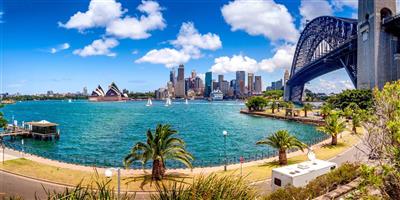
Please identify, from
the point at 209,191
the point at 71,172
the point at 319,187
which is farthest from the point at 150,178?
the point at 209,191

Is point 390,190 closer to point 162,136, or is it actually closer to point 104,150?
point 162,136

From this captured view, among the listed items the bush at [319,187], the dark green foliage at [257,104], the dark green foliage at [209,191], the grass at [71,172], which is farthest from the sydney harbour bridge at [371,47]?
the dark green foliage at [209,191]

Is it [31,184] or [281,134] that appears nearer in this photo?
[31,184]

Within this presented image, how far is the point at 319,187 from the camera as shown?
1508 centimetres

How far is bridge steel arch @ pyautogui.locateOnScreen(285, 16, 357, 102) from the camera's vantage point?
9600 centimetres

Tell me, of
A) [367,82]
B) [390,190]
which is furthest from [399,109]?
[367,82]

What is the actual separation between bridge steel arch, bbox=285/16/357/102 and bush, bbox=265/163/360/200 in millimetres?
81828

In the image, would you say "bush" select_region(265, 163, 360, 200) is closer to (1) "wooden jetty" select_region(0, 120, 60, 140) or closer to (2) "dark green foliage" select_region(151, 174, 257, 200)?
(2) "dark green foliage" select_region(151, 174, 257, 200)

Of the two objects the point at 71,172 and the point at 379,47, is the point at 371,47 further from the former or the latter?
the point at 71,172

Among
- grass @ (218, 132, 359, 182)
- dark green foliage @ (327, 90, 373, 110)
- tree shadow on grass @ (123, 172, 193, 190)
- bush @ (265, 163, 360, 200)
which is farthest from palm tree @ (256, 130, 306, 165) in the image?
dark green foliage @ (327, 90, 373, 110)

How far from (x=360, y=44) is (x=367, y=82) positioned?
10769mm

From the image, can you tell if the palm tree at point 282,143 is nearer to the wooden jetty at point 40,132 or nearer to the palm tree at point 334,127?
the palm tree at point 334,127

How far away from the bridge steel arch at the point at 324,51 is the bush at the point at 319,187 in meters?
81.8

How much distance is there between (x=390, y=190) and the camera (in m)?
9.07
